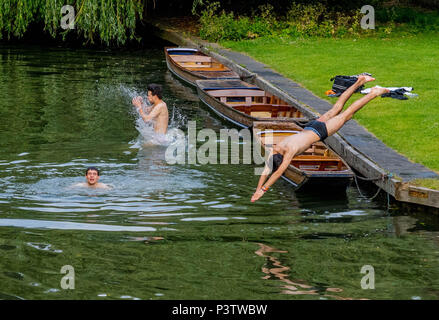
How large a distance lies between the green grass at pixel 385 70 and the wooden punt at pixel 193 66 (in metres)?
1.59

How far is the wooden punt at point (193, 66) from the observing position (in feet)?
83.6

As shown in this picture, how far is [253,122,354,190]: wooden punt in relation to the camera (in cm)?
1362

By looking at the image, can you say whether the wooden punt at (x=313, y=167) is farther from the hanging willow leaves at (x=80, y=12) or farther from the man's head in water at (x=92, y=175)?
the hanging willow leaves at (x=80, y=12)

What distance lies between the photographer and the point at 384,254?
10.8 meters

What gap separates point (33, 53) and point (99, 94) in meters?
8.82

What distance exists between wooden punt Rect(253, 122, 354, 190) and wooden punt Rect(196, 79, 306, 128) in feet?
5.19

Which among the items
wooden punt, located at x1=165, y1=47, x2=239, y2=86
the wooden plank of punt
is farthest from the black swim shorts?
the wooden plank of punt

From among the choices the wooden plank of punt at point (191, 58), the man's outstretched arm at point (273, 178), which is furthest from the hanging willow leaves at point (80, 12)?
the man's outstretched arm at point (273, 178)

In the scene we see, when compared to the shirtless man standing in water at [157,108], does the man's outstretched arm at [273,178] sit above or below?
below

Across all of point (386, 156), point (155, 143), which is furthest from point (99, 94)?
point (386, 156)

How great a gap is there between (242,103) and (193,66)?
603 centimetres

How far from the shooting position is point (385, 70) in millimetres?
23719

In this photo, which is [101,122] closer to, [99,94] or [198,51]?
[99,94]

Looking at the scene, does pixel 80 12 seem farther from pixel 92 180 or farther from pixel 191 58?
pixel 92 180
